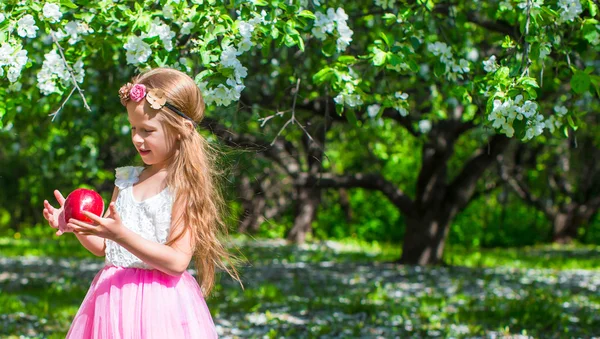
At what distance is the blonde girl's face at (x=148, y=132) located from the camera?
9.11 ft

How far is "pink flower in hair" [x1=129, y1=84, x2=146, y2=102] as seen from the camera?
2.75m

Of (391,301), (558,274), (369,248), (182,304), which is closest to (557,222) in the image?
(369,248)

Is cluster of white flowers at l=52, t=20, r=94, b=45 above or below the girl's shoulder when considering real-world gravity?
above

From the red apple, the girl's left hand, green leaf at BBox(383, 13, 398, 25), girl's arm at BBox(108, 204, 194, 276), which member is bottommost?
girl's arm at BBox(108, 204, 194, 276)

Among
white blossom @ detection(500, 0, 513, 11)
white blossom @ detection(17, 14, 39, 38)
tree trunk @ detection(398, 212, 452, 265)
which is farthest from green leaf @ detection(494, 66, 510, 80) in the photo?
tree trunk @ detection(398, 212, 452, 265)

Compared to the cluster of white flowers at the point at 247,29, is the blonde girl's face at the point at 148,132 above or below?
below

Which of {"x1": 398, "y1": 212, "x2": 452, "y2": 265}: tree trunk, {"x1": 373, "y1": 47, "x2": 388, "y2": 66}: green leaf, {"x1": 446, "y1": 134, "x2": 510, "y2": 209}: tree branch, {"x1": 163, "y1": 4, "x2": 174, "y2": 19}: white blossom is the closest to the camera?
{"x1": 163, "y1": 4, "x2": 174, "y2": 19}: white blossom

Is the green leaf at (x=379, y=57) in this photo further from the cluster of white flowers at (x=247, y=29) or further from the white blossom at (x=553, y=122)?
the white blossom at (x=553, y=122)

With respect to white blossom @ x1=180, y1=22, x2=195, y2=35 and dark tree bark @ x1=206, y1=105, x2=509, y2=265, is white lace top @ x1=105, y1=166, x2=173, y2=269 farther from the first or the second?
dark tree bark @ x1=206, y1=105, x2=509, y2=265

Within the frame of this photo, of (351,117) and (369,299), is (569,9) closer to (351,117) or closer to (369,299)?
(351,117)

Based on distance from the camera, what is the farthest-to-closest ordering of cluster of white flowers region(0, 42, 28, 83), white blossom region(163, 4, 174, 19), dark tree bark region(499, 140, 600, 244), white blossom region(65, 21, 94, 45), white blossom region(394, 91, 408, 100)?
dark tree bark region(499, 140, 600, 244)
white blossom region(394, 91, 408, 100)
white blossom region(65, 21, 94, 45)
white blossom region(163, 4, 174, 19)
cluster of white flowers region(0, 42, 28, 83)

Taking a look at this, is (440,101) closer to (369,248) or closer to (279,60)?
(279,60)

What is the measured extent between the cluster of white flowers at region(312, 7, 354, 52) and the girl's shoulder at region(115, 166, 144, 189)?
1.27 m

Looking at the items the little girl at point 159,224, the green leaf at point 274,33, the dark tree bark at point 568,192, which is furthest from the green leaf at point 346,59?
the dark tree bark at point 568,192
